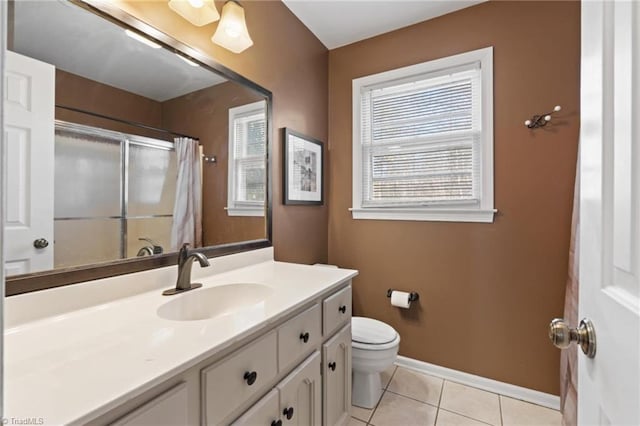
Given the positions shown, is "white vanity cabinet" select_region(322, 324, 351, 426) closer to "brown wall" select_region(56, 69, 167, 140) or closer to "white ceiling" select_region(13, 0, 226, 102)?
"brown wall" select_region(56, 69, 167, 140)

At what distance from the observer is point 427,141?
2.12 metres

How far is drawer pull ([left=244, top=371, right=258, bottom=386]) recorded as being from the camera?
0.87 meters

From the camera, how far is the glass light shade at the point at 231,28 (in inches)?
54.9

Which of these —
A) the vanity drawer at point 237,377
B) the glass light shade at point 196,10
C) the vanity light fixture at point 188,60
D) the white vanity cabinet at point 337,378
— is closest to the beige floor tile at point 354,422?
the white vanity cabinet at point 337,378

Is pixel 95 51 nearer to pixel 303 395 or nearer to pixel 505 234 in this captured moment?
pixel 303 395

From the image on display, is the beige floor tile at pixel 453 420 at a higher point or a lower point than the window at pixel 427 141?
lower

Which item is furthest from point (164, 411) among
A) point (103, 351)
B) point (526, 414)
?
point (526, 414)

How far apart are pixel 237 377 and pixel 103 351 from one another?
0.35 meters

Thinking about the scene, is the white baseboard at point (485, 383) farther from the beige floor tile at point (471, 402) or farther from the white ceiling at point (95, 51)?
the white ceiling at point (95, 51)

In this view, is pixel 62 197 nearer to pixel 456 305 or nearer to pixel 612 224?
pixel 612 224

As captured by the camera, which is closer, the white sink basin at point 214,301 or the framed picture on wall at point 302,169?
the white sink basin at point 214,301

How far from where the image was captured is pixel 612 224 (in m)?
0.51

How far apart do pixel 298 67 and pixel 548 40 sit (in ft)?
5.20

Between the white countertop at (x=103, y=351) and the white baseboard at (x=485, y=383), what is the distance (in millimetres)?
1514
